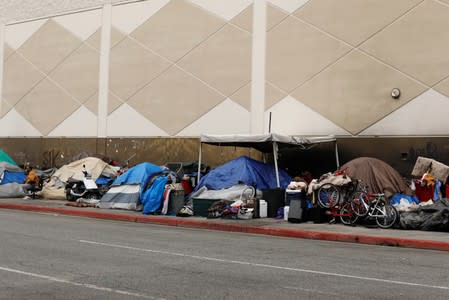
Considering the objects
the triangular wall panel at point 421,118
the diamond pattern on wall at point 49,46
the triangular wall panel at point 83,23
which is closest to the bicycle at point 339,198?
the triangular wall panel at point 421,118

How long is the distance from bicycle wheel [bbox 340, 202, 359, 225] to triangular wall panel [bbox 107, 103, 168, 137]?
11.2m

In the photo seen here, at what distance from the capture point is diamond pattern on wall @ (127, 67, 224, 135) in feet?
83.8

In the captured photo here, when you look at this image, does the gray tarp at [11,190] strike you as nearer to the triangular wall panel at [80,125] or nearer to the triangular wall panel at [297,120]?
the triangular wall panel at [80,125]

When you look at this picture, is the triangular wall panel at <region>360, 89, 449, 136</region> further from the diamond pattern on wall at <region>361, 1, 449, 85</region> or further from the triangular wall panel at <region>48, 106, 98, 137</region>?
the triangular wall panel at <region>48, 106, 98, 137</region>

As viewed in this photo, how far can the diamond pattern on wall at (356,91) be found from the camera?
21.3m

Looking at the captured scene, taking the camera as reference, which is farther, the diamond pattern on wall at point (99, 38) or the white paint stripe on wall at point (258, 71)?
the diamond pattern on wall at point (99, 38)

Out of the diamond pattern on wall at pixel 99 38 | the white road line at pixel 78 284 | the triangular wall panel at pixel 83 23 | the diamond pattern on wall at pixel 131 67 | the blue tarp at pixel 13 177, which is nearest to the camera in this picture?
the white road line at pixel 78 284

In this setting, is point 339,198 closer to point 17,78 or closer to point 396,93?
point 396,93

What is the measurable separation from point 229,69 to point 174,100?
299cm

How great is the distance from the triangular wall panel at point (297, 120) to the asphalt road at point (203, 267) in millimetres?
8370

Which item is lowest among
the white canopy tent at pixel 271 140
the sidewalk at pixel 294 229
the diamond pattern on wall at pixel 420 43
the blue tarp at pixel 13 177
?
the sidewalk at pixel 294 229

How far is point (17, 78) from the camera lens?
32219mm

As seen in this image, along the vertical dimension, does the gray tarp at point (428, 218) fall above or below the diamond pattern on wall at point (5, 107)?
below

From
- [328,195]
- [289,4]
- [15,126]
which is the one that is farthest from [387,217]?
[15,126]
